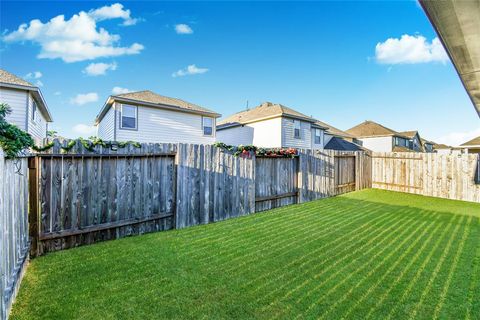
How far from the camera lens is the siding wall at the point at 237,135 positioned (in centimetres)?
1991

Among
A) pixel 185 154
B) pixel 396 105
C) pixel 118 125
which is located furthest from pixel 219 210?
pixel 396 105

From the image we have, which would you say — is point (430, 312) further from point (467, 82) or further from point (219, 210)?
point (219, 210)

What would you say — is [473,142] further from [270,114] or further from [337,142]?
[270,114]

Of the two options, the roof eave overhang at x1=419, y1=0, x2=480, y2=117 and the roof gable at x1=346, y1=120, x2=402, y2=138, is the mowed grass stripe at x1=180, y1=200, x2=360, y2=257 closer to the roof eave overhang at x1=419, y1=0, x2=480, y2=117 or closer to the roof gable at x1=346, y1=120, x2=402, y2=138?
the roof eave overhang at x1=419, y1=0, x2=480, y2=117

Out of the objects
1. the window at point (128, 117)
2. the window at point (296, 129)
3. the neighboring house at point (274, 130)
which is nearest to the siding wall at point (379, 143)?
the neighboring house at point (274, 130)

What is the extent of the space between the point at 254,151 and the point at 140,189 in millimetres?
3396

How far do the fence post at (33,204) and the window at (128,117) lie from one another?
9.79m

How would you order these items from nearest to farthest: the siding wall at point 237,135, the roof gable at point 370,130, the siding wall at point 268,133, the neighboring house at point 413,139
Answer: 1. the siding wall at point 268,133
2. the siding wall at point 237,135
3. the roof gable at point 370,130
4. the neighboring house at point 413,139

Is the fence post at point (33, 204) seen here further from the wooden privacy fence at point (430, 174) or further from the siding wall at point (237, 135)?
the siding wall at point (237, 135)

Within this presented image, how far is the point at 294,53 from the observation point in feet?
50.0

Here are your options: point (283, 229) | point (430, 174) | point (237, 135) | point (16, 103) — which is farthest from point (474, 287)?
point (237, 135)

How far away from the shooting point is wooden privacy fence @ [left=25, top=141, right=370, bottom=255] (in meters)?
3.88

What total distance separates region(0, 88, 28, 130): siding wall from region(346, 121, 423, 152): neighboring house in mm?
31401

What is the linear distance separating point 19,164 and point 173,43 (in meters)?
12.0
